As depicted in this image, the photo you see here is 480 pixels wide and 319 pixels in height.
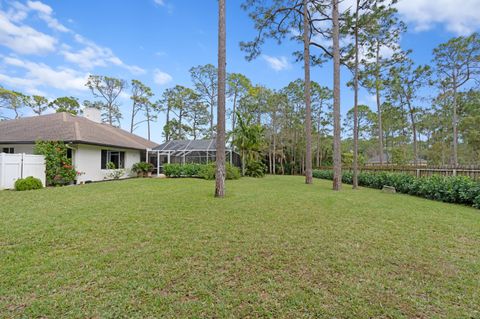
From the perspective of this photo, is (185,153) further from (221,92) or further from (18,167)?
(221,92)

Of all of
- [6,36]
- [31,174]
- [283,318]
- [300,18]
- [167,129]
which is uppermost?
[300,18]

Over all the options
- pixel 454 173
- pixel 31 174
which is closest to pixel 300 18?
pixel 454 173

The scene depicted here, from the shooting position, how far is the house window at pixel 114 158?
13703 mm

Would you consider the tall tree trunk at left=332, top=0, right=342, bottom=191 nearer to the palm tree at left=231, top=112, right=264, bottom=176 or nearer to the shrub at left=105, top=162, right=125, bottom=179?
the palm tree at left=231, top=112, right=264, bottom=176

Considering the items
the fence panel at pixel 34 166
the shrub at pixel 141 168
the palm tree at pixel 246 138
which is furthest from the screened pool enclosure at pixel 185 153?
the fence panel at pixel 34 166

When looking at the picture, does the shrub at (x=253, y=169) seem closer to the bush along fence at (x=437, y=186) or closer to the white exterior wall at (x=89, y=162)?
the bush along fence at (x=437, y=186)

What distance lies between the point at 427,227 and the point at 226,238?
404 centimetres

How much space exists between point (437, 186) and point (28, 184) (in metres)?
15.9

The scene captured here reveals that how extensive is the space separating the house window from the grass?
30.3ft

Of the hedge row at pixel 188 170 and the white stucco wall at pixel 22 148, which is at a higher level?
the white stucco wall at pixel 22 148

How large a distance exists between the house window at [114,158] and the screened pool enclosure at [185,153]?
2.21 meters

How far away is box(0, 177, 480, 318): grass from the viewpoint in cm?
198

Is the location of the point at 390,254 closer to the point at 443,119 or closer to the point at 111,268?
the point at 111,268

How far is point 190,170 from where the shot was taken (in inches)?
601
